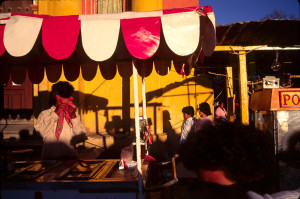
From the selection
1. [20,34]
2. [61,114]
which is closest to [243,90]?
[61,114]

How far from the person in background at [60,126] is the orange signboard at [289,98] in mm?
3062

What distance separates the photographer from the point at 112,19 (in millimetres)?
2061

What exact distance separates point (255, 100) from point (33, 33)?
12.2 ft

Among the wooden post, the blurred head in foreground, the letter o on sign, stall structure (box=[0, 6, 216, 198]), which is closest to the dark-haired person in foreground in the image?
the blurred head in foreground

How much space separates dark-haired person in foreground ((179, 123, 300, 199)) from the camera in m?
1.10

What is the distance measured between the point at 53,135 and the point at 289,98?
11.6ft

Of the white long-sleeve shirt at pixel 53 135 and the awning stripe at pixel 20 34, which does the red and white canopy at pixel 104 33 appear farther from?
the white long-sleeve shirt at pixel 53 135

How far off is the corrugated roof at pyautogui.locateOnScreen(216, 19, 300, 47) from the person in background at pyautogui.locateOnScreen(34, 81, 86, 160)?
13.0ft

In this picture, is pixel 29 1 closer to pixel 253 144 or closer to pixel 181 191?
pixel 181 191

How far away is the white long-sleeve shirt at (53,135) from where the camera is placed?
2.97 metres

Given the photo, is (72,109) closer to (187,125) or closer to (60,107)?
(60,107)

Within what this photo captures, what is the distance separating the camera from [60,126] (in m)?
2.98

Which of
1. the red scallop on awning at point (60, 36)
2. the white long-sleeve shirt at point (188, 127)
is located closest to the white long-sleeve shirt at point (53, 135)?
the red scallop on awning at point (60, 36)

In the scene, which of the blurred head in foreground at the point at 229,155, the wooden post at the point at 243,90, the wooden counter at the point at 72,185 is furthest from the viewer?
the wooden post at the point at 243,90
